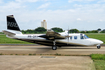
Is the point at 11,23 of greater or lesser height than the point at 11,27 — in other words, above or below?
above

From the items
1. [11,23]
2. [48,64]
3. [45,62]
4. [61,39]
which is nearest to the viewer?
[48,64]

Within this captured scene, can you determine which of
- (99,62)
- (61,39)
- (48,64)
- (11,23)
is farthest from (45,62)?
(11,23)

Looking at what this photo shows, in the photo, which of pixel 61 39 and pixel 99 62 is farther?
pixel 61 39

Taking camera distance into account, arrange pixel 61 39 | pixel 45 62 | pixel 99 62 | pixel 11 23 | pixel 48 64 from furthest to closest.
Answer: pixel 11 23, pixel 61 39, pixel 45 62, pixel 99 62, pixel 48 64

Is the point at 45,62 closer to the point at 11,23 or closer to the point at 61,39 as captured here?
the point at 61,39

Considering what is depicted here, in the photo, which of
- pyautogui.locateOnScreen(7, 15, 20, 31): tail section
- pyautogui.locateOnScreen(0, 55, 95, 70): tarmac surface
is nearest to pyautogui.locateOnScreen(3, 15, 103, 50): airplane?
pyautogui.locateOnScreen(7, 15, 20, 31): tail section

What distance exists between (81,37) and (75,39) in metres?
0.94

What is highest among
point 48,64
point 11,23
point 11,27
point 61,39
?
point 11,23

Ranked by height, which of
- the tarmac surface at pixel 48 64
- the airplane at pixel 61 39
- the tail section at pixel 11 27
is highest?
the tail section at pixel 11 27

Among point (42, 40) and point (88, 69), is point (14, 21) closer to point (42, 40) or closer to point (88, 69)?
point (42, 40)

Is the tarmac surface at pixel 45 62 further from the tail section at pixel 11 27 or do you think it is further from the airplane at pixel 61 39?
the tail section at pixel 11 27

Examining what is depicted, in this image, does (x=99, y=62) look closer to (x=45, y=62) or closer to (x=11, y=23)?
(x=45, y=62)

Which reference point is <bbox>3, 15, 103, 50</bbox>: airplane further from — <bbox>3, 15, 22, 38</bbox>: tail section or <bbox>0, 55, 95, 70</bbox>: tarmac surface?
<bbox>0, 55, 95, 70</bbox>: tarmac surface

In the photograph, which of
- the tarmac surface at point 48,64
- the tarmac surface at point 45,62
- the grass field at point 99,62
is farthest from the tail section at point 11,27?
the grass field at point 99,62
